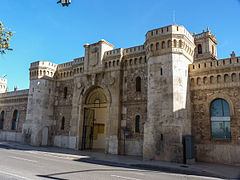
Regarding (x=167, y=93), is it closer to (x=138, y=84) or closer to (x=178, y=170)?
(x=138, y=84)

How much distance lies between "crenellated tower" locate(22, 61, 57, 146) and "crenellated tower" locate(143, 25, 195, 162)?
14223mm

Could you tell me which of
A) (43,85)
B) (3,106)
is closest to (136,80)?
(43,85)

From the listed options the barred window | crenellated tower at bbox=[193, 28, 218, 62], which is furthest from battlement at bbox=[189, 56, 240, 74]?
crenellated tower at bbox=[193, 28, 218, 62]

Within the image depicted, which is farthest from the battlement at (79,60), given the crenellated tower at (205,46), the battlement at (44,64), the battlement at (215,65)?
the crenellated tower at (205,46)

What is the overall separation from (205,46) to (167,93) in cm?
1968

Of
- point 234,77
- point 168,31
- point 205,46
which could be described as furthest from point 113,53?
point 205,46

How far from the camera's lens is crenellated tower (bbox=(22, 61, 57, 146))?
82.5ft

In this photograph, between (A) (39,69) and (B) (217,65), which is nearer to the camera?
(B) (217,65)

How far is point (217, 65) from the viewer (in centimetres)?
1700

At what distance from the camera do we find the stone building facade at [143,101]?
1609 centimetres

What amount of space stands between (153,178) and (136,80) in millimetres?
11688

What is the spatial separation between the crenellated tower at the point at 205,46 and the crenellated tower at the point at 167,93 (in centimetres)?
1488

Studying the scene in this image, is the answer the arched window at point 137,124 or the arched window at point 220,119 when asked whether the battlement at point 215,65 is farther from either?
the arched window at point 137,124

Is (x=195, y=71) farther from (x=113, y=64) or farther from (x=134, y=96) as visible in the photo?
(x=113, y=64)
